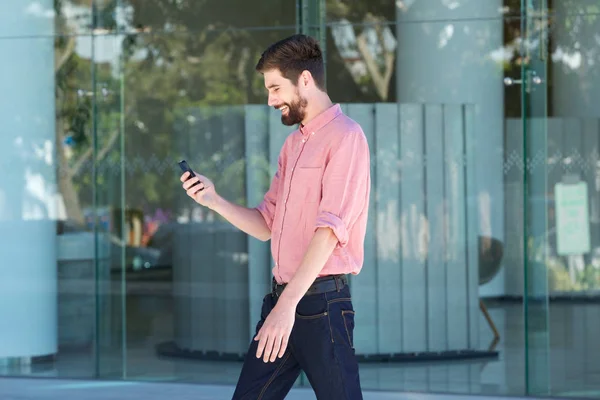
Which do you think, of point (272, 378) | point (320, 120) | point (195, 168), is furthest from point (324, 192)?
point (195, 168)

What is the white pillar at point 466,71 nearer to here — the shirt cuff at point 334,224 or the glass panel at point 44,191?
the glass panel at point 44,191

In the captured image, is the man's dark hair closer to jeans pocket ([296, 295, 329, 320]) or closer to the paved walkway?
jeans pocket ([296, 295, 329, 320])

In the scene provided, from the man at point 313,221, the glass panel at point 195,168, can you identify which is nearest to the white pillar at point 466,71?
the glass panel at point 195,168

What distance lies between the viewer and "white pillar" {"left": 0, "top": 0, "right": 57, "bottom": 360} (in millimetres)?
8133

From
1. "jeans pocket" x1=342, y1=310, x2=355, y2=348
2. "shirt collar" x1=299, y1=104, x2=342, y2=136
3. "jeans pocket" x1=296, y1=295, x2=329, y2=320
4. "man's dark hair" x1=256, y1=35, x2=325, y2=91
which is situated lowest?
"jeans pocket" x1=342, y1=310, x2=355, y2=348

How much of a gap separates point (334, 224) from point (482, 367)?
478cm

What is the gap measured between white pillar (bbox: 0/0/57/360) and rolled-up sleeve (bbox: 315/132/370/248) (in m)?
5.21

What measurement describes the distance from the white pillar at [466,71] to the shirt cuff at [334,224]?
4.68 meters

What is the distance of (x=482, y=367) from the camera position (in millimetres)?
7734

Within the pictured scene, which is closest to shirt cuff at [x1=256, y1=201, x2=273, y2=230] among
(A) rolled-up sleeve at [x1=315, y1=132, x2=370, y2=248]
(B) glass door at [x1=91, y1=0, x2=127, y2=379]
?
(A) rolled-up sleeve at [x1=315, y1=132, x2=370, y2=248]

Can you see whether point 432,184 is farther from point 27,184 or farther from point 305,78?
point 305,78

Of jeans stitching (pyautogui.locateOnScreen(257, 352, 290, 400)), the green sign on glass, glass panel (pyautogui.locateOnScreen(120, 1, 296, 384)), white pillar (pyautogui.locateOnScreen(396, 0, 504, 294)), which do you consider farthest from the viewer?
glass panel (pyautogui.locateOnScreen(120, 1, 296, 384))

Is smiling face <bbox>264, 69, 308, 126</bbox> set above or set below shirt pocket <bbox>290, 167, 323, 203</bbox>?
above

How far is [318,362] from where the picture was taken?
132 inches
